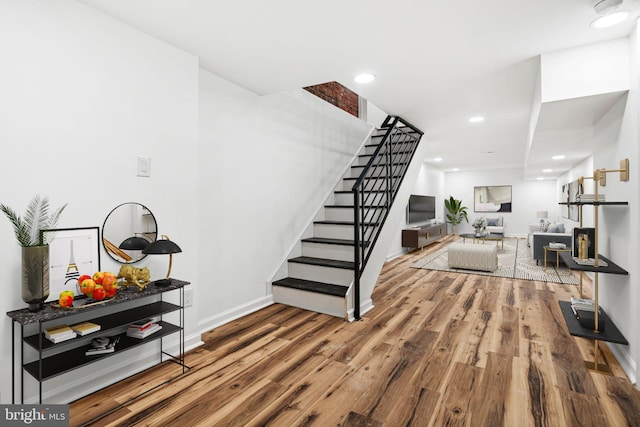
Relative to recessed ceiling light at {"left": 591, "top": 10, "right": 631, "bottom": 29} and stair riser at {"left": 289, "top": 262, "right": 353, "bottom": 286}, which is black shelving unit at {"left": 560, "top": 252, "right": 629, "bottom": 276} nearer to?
recessed ceiling light at {"left": 591, "top": 10, "right": 631, "bottom": 29}

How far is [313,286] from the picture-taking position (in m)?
3.55

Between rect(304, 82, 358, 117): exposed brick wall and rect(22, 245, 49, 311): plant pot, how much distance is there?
381 cm

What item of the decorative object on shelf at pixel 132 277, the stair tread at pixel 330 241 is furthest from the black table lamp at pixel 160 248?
the stair tread at pixel 330 241

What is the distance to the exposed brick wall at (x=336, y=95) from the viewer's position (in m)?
5.00

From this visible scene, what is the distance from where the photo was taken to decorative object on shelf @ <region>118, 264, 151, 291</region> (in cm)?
203

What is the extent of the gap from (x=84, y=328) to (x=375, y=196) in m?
3.16

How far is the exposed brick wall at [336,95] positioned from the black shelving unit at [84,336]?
11.7 ft

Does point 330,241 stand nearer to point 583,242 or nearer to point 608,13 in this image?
point 583,242

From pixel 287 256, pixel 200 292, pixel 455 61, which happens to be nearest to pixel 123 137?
pixel 200 292

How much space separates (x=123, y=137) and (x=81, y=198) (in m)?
0.47

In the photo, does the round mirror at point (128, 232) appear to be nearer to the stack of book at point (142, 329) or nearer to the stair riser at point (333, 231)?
the stack of book at point (142, 329)

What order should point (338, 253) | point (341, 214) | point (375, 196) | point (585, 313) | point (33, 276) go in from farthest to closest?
point (341, 214) < point (375, 196) < point (338, 253) < point (585, 313) < point (33, 276)

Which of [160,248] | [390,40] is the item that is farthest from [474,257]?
[160,248]

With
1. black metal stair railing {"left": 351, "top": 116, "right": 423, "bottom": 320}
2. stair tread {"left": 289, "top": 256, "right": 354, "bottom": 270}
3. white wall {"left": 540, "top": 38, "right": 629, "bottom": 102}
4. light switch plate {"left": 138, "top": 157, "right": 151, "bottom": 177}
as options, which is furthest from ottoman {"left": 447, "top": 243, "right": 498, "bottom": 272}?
light switch plate {"left": 138, "top": 157, "right": 151, "bottom": 177}
